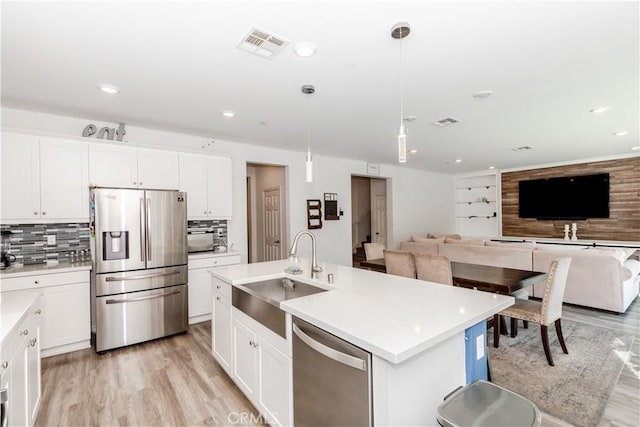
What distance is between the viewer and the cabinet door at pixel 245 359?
209 cm

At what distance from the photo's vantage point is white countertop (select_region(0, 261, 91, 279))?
284 centimetres

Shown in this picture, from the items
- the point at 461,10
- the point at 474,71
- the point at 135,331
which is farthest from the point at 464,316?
the point at 135,331

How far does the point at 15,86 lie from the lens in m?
2.66

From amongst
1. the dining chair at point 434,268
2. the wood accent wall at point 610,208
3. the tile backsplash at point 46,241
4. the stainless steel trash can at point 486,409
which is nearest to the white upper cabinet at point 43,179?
the tile backsplash at point 46,241

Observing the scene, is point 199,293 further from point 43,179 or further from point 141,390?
point 43,179

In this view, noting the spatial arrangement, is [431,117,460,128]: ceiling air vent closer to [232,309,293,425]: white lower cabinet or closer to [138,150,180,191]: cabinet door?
[232,309,293,425]: white lower cabinet

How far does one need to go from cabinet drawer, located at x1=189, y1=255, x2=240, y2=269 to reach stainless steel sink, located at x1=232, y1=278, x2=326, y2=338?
1730 mm

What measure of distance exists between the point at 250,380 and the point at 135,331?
1.91 m

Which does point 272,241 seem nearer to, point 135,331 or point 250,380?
point 135,331

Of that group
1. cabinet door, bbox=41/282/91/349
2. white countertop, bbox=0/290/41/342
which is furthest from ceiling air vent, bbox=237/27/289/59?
cabinet door, bbox=41/282/91/349

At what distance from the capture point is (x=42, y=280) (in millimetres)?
2951

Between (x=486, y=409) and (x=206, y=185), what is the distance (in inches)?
154

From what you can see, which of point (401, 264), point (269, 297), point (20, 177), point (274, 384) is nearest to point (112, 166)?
point (20, 177)

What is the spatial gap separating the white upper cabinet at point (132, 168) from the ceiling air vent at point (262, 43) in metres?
2.30
